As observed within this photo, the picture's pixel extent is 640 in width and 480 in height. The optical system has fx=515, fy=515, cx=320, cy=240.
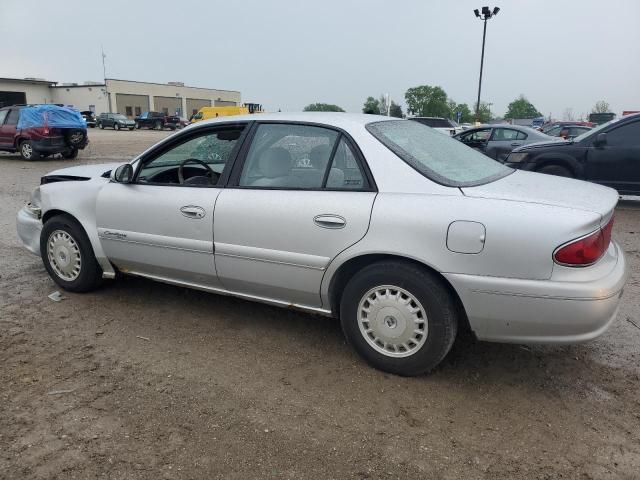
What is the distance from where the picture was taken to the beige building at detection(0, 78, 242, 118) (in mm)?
60719

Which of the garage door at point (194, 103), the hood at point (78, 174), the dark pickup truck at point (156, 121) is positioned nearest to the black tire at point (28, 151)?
the hood at point (78, 174)

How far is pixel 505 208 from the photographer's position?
2.73 meters

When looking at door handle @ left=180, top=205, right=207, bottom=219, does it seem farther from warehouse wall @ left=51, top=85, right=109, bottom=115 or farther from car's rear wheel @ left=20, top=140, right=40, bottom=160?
warehouse wall @ left=51, top=85, right=109, bottom=115

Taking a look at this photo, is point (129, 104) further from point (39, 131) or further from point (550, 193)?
point (550, 193)

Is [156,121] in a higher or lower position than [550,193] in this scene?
higher

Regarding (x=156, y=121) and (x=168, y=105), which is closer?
(x=156, y=121)

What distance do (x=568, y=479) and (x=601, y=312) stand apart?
0.87 meters

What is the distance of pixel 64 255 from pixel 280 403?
2.56 meters

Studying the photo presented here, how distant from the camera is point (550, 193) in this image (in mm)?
3004

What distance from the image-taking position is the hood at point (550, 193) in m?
2.82

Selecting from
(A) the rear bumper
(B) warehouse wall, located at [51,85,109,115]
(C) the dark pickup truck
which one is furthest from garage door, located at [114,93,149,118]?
(A) the rear bumper

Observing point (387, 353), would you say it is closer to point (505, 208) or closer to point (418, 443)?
point (418, 443)

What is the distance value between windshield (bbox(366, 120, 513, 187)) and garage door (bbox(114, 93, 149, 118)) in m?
72.4

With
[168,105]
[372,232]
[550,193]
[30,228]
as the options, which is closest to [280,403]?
[372,232]
